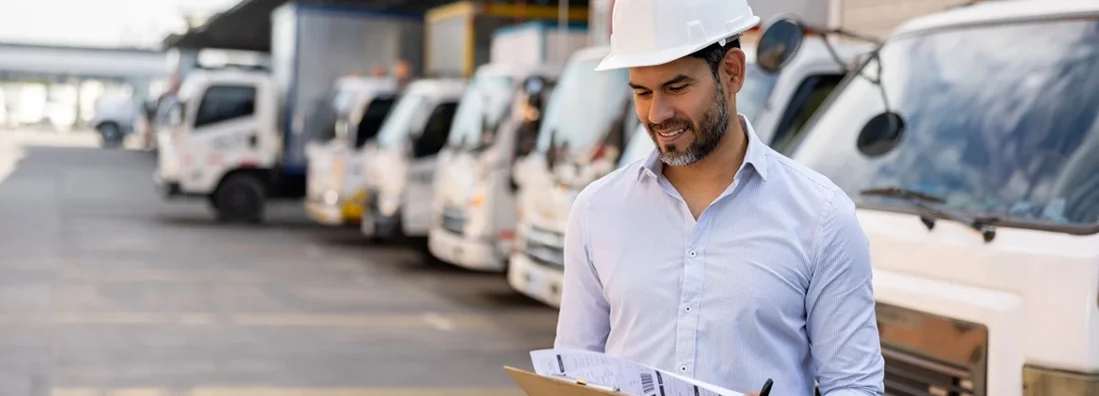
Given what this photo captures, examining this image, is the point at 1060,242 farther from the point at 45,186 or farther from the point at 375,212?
the point at 45,186

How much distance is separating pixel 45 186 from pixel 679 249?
30.8 meters

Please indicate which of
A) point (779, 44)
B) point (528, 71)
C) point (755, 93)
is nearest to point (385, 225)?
point (528, 71)

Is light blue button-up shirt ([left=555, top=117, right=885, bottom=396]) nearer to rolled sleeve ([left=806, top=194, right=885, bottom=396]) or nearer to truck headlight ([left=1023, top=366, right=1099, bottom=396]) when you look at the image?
rolled sleeve ([left=806, top=194, right=885, bottom=396])

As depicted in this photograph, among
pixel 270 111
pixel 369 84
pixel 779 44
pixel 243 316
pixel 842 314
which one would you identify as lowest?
pixel 243 316

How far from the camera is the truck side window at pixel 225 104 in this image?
21281 mm

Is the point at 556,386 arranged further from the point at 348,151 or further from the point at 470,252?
the point at 348,151

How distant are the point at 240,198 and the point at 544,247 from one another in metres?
11.5

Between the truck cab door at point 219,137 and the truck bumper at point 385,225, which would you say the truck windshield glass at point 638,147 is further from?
the truck cab door at point 219,137

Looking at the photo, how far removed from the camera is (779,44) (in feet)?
18.9

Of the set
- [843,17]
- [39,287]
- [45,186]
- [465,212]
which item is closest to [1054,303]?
[843,17]

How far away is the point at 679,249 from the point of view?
2.80 metres

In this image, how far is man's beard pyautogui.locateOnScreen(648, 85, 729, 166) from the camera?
2.74 m

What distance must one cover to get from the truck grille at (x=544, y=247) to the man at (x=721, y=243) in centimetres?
818

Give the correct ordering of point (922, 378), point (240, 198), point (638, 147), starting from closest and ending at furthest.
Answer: point (922, 378) < point (638, 147) < point (240, 198)
